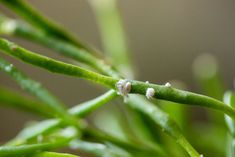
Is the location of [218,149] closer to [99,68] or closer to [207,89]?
[207,89]

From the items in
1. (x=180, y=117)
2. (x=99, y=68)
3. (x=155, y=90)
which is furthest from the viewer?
(x=180, y=117)

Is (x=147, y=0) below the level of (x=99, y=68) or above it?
above

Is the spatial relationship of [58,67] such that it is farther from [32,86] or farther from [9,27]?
[9,27]

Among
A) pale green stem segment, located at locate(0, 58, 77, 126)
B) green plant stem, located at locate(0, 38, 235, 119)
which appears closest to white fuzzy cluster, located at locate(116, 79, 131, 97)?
green plant stem, located at locate(0, 38, 235, 119)

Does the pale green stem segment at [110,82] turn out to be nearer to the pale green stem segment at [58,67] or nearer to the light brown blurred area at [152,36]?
the pale green stem segment at [58,67]

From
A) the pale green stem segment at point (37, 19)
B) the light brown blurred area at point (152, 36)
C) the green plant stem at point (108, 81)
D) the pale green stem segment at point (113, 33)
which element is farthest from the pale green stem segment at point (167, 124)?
the light brown blurred area at point (152, 36)

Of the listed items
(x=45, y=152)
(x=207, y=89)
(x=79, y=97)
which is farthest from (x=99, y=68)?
(x=79, y=97)

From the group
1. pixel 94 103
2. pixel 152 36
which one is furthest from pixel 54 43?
pixel 152 36
